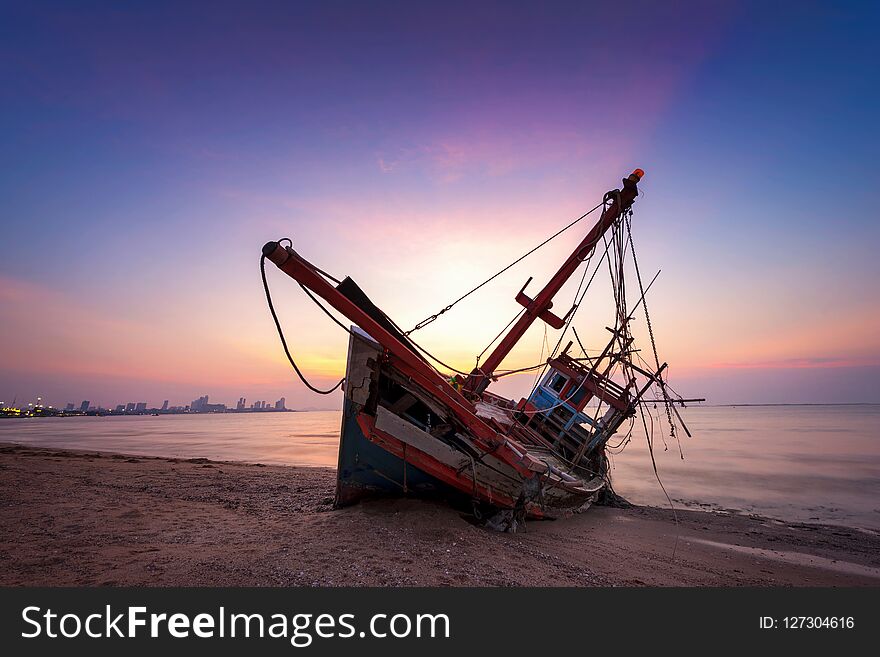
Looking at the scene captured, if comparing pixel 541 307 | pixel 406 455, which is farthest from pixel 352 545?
pixel 541 307

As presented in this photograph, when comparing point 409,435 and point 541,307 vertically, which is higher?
point 541,307

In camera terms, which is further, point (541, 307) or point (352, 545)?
point (541, 307)

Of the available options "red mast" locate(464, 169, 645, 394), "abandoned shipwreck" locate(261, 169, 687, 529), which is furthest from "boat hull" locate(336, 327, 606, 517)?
"red mast" locate(464, 169, 645, 394)

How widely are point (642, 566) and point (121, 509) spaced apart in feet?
31.9

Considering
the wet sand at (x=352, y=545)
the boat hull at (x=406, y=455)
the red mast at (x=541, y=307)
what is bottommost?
the wet sand at (x=352, y=545)

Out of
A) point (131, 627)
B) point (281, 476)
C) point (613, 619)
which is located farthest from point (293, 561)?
point (281, 476)

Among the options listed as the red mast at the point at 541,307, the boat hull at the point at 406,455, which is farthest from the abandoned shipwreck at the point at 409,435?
the red mast at the point at 541,307

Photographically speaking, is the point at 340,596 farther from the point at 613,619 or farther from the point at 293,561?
the point at 613,619

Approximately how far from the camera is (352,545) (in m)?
5.69

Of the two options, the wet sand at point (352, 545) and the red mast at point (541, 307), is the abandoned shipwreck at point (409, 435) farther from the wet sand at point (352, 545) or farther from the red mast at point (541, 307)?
the red mast at point (541, 307)

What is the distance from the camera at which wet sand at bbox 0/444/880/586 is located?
4.79 m

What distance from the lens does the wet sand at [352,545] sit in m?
4.79

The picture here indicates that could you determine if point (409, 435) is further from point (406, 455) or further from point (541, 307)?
point (541, 307)

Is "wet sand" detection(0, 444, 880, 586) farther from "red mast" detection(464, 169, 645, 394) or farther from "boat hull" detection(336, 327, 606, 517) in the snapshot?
"red mast" detection(464, 169, 645, 394)
